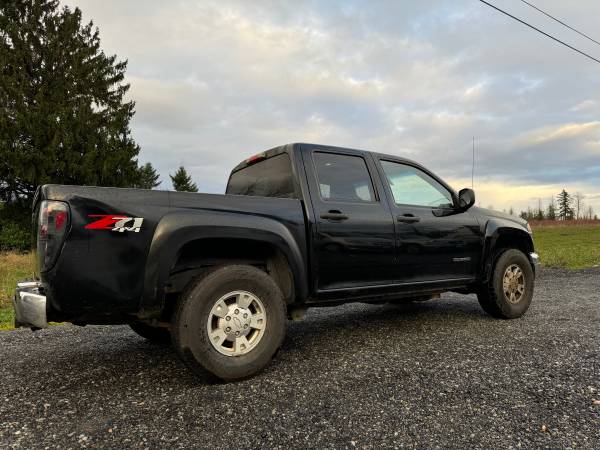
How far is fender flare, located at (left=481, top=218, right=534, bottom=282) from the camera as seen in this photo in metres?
4.95

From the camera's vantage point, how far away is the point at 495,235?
16.5 feet

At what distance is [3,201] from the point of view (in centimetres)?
2311

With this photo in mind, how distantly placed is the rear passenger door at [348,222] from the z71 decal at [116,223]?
141cm

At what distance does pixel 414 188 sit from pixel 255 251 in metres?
2.00

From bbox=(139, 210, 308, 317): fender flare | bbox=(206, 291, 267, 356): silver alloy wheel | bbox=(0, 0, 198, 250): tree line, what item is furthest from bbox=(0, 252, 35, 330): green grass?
bbox=(0, 0, 198, 250): tree line

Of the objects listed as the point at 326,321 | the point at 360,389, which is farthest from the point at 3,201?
the point at 360,389

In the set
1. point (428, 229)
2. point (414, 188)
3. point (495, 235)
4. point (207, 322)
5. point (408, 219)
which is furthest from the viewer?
point (495, 235)

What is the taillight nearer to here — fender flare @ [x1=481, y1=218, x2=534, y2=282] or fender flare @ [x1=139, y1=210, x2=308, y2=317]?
fender flare @ [x1=139, y1=210, x2=308, y2=317]

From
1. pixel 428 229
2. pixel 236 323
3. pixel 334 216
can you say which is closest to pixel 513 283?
pixel 428 229

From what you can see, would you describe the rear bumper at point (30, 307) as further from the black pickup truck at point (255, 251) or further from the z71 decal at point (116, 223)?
the z71 decal at point (116, 223)

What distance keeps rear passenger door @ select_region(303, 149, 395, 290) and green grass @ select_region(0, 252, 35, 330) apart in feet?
7.51

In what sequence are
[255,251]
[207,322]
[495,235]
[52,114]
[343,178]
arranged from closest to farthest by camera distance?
[207,322]
[255,251]
[343,178]
[495,235]
[52,114]

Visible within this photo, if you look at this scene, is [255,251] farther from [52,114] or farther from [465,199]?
[52,114]

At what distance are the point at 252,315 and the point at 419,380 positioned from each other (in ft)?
4.19
